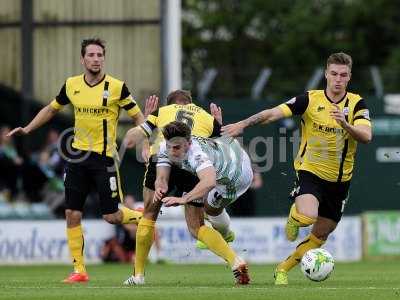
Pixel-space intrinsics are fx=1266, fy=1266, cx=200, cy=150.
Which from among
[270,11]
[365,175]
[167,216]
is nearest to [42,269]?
[167,216]

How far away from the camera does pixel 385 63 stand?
43562 millimetres

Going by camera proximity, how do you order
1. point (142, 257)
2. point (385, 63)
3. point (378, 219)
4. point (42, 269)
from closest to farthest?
point (142, 257)
point (42, 269)
point (378, 219)
point (385, 63)

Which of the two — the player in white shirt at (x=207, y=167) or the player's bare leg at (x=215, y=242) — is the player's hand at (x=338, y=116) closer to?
the player in white shirt at (x=207, y=167)

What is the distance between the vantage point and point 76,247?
50.6 feet

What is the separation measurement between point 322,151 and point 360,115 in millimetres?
636

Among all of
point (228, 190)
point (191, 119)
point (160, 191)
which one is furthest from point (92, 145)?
point (160, 191)

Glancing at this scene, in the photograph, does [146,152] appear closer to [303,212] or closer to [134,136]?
[134,136]

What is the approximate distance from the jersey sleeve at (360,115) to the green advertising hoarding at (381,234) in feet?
34.3

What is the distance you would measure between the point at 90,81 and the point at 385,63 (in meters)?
29.1

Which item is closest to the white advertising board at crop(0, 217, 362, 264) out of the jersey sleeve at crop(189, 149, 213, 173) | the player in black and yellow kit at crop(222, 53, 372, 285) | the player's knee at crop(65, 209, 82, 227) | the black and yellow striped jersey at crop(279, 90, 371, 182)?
the player's knee at crop(65, 209, 82, 227)

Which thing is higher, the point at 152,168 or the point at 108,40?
the point at 108,40

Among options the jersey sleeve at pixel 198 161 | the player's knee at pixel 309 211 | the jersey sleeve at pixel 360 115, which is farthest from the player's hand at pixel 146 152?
the jersey sleeve at pixel 360 115

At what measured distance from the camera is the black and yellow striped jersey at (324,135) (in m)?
14.2

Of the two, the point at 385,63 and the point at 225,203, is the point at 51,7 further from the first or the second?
the point at 385,63
